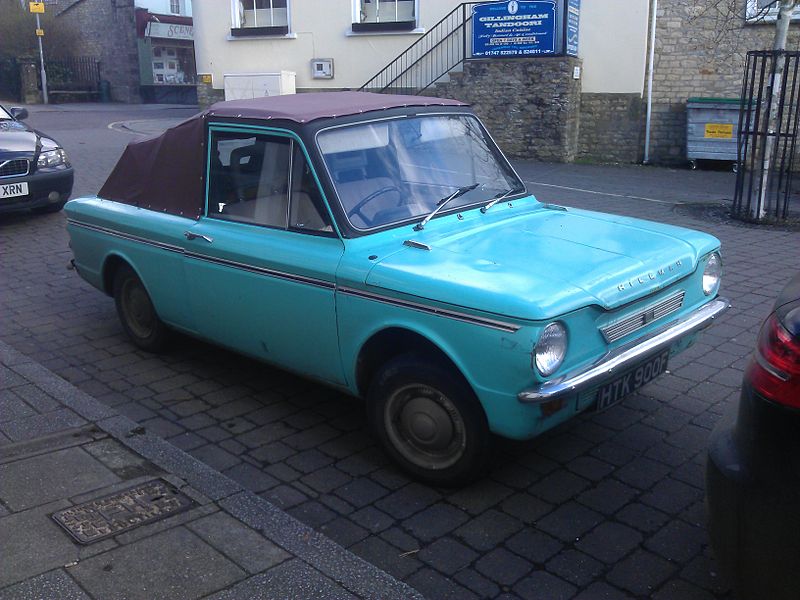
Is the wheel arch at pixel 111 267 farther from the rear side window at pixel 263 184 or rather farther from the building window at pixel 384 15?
the building window at pixel 384 15

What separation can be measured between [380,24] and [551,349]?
16.7 meters

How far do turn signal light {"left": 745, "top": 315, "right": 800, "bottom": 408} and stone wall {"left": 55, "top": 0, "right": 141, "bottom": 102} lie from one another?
3793 centimetres

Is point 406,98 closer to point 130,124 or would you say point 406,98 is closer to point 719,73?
point 719,73

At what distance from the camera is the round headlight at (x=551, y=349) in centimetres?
349

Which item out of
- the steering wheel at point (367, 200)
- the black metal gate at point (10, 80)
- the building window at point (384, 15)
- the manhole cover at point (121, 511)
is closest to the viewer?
the manhole cover at point (121, 511)

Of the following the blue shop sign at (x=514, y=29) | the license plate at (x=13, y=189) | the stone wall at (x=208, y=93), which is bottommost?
the license plate at (x=13, y=189)

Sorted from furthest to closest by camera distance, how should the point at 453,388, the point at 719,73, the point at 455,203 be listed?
the point at 719,73 < the point at 455,203 < the point at 453,388

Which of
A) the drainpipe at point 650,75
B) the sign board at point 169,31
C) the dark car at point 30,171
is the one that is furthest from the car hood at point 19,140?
the sign board at point 169,31

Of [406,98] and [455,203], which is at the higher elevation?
[406,98]

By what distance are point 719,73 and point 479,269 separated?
43.9 ft

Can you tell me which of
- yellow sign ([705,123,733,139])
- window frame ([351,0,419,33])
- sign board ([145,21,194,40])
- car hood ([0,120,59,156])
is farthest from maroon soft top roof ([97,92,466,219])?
sign board ([145,21,194,40])

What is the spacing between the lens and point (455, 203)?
473 cm

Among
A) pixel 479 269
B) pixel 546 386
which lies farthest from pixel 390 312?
pixel 546 386

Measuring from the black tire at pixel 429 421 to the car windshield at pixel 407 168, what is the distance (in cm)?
87
